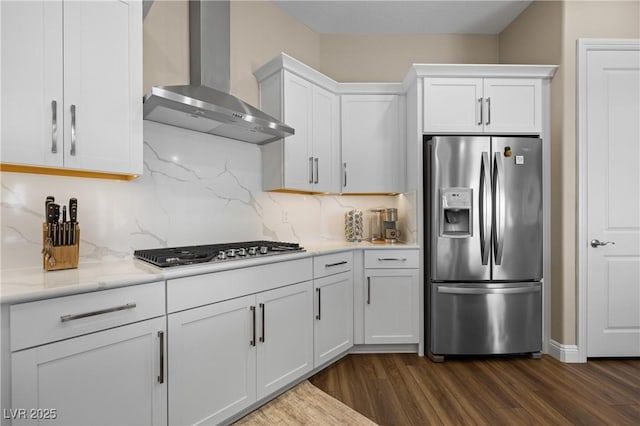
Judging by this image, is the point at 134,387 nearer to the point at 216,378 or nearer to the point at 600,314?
the point at 216,378

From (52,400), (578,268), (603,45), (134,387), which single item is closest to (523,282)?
(578,268)

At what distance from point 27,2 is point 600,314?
4180mm

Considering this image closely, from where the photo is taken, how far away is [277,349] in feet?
7.09

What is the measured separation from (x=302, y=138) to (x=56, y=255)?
74.2 inches

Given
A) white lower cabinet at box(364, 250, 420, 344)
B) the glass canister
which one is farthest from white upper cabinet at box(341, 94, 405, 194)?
white lower cabinet at box(364, 250, 420, 344)

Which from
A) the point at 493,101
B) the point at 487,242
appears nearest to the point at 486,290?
the point at 487,242

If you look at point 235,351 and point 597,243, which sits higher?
point 597,243

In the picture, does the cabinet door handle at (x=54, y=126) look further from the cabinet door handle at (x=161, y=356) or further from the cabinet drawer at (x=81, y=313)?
the cabinet door handle at (x=161, y=356)

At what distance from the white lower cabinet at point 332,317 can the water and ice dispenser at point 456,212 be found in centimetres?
89

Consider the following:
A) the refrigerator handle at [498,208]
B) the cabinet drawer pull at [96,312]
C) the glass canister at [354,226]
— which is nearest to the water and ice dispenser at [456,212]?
the refrigerator handle at [498,208]

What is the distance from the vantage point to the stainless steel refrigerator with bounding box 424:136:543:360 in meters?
2.75

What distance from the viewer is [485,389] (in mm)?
2320

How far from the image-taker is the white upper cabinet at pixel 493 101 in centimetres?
289

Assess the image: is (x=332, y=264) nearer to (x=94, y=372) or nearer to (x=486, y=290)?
(x=486, y=290)
